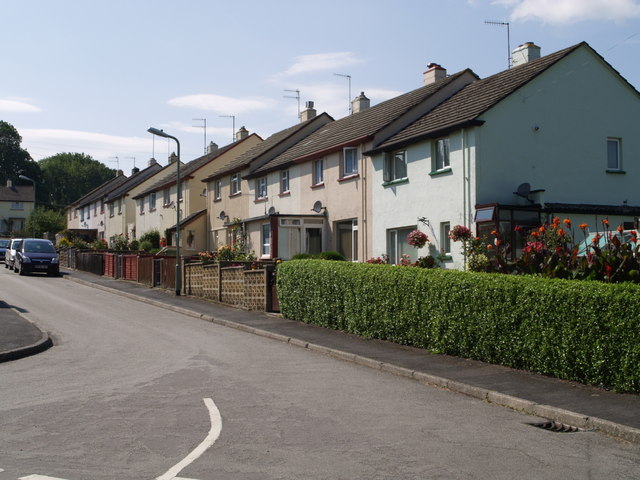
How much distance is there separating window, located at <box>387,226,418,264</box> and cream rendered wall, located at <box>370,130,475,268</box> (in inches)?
7.0

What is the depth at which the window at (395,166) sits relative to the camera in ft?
80.8

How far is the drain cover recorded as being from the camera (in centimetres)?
739

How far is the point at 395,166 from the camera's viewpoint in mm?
25219

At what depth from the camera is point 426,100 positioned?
26.5 metres

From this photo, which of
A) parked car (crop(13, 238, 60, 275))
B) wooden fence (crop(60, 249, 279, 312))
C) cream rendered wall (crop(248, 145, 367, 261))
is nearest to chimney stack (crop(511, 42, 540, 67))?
cream rendered wall (crop(248, 145, 367, 261))

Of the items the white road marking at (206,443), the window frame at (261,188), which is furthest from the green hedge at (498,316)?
the window frame at (261,188)

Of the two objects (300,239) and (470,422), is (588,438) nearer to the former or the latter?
(470,422)

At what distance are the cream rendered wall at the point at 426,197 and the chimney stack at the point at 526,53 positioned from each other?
5.81 metres

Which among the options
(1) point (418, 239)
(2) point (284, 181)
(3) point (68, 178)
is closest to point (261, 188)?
(2) point (284, 181)

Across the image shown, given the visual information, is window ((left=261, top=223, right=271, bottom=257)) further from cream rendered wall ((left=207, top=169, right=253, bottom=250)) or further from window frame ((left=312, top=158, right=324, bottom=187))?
cream rendered wall ((left=207, top=169, right=253, bottom=250))

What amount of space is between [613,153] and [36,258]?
93.3ft

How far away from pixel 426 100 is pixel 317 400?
65.0ft

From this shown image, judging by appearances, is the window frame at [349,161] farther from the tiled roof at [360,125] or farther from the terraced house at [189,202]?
the terraced house at [189,202]

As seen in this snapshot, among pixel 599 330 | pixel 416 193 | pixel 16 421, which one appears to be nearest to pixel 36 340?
pixel 16 421
